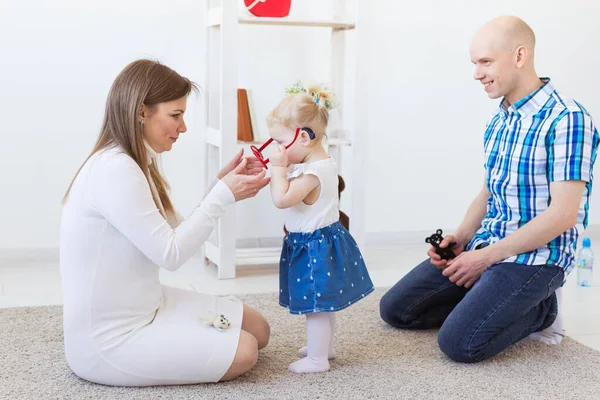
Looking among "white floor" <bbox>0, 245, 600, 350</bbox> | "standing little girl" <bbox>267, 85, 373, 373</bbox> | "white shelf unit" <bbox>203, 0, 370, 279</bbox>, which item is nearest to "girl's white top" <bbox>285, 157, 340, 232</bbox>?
"standing little girl" <bbox>267, 85, 373, 373</bbox>

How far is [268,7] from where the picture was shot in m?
3.12

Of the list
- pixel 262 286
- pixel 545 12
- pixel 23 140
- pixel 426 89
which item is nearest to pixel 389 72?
pixel 426 89

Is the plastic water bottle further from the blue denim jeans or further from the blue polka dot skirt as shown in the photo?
the blue polka dot skirt

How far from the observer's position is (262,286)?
3.02m

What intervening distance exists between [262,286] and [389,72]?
130 centimetres

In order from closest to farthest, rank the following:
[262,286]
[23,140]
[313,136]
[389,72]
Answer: [313,136]
[262,286]
[23,140]
[389,72]

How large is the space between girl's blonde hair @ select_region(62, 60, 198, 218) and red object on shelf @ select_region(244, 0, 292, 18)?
1.24 m

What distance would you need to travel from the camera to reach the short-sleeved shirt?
2.12 m

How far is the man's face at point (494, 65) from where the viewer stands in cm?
220

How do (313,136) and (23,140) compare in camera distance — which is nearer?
→ (313,136)

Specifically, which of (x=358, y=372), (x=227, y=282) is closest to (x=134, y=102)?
(x=358, y=372)

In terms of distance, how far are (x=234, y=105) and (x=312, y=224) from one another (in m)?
1.15

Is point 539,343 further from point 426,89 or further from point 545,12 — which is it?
point 545,12

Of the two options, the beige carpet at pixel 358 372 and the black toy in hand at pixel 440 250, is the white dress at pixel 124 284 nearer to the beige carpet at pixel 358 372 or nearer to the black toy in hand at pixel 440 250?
the beige carpet at pixel 358 372
